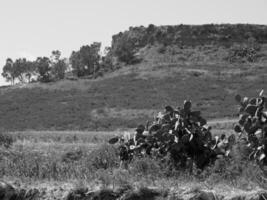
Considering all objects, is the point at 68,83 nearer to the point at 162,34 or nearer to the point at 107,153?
the point at 162,34

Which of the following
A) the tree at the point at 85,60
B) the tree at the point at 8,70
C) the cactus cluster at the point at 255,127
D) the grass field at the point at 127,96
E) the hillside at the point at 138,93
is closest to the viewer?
the cactus cluster at the point at 255,127

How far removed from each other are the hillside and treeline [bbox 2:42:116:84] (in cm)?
1827

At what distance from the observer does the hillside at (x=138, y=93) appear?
41.2 m

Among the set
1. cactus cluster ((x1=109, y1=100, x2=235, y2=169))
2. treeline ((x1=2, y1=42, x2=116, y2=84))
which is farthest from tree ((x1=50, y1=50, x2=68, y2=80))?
cactus cluster ((x1=109, y1=100, x2=235, y2=169))

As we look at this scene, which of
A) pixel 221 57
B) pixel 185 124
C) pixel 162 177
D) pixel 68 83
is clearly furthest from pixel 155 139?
pixel 221 57

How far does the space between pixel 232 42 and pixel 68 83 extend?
3534cm

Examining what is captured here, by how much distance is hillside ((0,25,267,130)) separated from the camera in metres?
41.2

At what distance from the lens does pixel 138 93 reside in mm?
52938

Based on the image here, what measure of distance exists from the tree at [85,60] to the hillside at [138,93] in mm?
18732

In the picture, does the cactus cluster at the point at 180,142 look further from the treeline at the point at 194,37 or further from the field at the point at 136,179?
the treeline at the point at 194,37

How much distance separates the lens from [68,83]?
62594mm

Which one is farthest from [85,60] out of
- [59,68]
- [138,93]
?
[138,93]

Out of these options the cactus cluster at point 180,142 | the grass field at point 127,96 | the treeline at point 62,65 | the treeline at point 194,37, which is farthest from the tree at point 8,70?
the cactus cluster at point 180,142

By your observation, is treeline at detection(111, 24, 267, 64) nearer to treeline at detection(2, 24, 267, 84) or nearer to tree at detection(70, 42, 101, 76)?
treeline at detection(2, 24, 267, 84)
